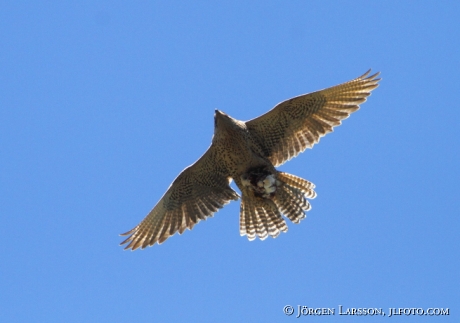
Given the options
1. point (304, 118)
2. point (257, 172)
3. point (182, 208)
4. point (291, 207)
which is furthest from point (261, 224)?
point (304, 118)

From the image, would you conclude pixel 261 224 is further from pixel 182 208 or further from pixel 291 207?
pixel 182 208

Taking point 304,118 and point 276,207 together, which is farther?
point 276,207

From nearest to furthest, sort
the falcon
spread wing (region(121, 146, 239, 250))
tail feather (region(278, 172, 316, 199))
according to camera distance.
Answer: the falcon, tail feather (region(278, 172, 316, 199)), spread wing (region(121, 146, 239, 250))

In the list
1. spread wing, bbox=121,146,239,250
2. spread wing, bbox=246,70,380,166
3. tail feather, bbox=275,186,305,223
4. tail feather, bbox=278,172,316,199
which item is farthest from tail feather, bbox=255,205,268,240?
spread wing, bbox=246,70,380,166

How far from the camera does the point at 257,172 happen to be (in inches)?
558

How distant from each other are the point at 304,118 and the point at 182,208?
3.05 meters

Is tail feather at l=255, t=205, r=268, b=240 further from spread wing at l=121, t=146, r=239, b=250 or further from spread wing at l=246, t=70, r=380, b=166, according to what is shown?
spread wing at l=246, t=70, r=380, b=166

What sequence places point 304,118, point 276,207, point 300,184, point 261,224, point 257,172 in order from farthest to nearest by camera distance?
point 261,224 → point 276,207 → point 300,184 → point 304,118 → point 257,172

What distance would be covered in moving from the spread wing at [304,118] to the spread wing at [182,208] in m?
1.19

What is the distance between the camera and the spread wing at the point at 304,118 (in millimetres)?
14172

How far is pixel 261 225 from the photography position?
14984mm

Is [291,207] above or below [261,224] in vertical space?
above

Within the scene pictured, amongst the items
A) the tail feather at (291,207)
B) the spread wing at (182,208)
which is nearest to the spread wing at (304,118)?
the tail feather at (291,207)

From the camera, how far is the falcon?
46.2 ft
